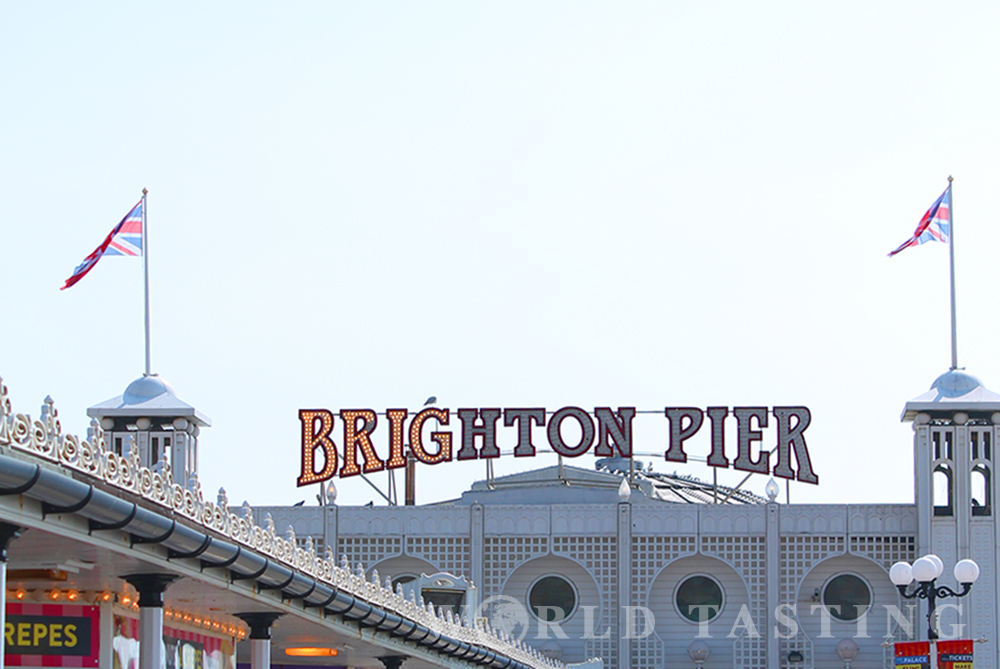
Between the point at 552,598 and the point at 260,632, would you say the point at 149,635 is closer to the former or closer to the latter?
the point at 260,632

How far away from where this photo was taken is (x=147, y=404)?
62.0 m

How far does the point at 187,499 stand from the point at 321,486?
142ft

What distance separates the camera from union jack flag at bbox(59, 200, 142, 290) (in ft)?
170

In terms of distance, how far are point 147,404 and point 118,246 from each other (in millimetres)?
10811

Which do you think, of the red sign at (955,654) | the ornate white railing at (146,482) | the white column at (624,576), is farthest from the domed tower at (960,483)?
the ornate white railing at (146,482)

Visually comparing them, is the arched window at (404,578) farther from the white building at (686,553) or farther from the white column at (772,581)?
the white column at (772,581)

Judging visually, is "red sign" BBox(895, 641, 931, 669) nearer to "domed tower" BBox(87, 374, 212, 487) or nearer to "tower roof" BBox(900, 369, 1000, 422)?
"tower roof" BBox(900, 369, 1000, 422)

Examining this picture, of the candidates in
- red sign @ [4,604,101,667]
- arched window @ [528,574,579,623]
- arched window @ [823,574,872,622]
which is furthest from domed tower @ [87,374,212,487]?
red sign @ [4,604,101,667]

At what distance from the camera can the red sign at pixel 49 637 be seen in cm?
2119

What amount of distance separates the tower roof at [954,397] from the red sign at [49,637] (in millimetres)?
42444

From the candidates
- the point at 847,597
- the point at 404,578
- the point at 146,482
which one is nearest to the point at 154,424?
the point at 404,578

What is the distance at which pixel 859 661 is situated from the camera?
59281 mm

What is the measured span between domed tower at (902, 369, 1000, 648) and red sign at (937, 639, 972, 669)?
78.8 feet

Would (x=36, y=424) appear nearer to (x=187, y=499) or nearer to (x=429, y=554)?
Result: (x=187, y=499)
